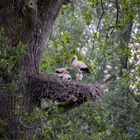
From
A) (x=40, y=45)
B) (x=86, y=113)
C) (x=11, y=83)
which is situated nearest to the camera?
(x=11, y=83)

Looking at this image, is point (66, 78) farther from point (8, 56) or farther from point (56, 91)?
point (8, 56)

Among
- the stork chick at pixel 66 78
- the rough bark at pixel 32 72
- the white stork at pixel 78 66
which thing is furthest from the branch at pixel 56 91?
the white stork at pixel 78 66

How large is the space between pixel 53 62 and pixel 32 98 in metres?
1.98

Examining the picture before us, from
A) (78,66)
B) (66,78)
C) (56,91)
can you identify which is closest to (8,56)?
(56,91)

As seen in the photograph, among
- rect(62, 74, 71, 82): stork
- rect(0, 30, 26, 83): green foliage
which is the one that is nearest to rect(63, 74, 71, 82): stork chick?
rect(62, 74, 71, 82): stork

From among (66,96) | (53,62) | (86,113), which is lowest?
(86,113)

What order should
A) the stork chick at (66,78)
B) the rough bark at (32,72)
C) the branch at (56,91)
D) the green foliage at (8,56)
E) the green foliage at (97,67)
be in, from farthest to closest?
the green foliage at (97,67) < the stork chick at (66,78) < the branch at (56,91) < the rough bark at (32,72) < the green foliage at (8,56)

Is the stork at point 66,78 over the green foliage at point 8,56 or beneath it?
beneath

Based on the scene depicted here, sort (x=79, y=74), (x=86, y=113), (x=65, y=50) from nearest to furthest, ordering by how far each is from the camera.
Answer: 1. (x=79, y=74)
2. (x=65, y=50)
3. (x=86, y=113)

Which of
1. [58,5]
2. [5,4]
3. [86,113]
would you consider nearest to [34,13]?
[5,4]

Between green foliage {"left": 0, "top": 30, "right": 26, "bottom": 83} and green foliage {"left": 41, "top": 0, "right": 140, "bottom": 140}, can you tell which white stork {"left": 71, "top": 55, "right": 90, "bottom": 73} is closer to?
green foliage {"left": 41, "top": 0, "right": 140, "bottom": 140}

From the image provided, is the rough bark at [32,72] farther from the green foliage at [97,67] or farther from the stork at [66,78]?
the green foliage at [97,67]

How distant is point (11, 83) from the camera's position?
3.13m

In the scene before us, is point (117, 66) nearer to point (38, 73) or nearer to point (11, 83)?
point (38, 73)
